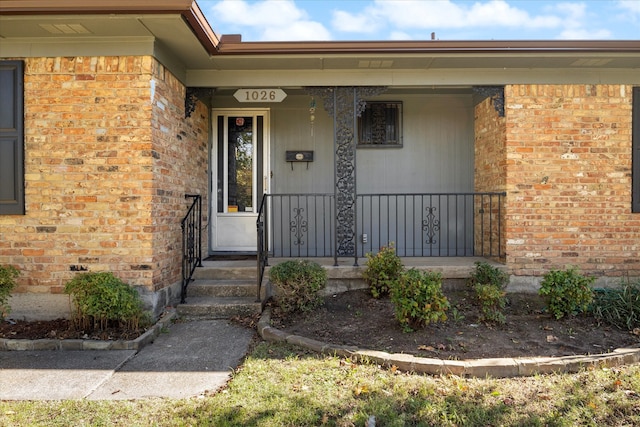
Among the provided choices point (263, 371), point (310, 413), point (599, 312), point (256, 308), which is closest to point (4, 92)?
point (256, 308)

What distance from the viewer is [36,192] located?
447cm

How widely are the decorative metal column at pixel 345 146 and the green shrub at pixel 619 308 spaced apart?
2.71 meters

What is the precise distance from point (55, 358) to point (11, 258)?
4.85ft

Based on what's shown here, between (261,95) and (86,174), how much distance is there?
239 centimetres

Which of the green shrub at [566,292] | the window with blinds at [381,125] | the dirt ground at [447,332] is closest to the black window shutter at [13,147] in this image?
the dirt ground at [447,332]

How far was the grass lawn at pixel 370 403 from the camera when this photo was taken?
263 cm

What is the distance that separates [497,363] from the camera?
330cm

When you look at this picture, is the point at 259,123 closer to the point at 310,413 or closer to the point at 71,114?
the point at 71,114

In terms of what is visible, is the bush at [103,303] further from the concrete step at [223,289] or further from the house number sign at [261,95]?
the house number sign at [261,95]

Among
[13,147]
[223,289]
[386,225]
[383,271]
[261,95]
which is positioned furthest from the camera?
[386,225]

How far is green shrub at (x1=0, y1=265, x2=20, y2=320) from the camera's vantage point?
4.12 m

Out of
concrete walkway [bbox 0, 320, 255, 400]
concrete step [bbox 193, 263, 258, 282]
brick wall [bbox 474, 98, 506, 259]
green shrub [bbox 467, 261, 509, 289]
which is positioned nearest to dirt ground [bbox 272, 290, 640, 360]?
green shrub [bbox 467, 261, 509, 289]

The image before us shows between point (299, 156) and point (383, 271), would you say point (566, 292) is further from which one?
point (299, 156)

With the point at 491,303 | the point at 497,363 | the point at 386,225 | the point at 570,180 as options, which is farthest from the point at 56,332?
the point at 570,180
